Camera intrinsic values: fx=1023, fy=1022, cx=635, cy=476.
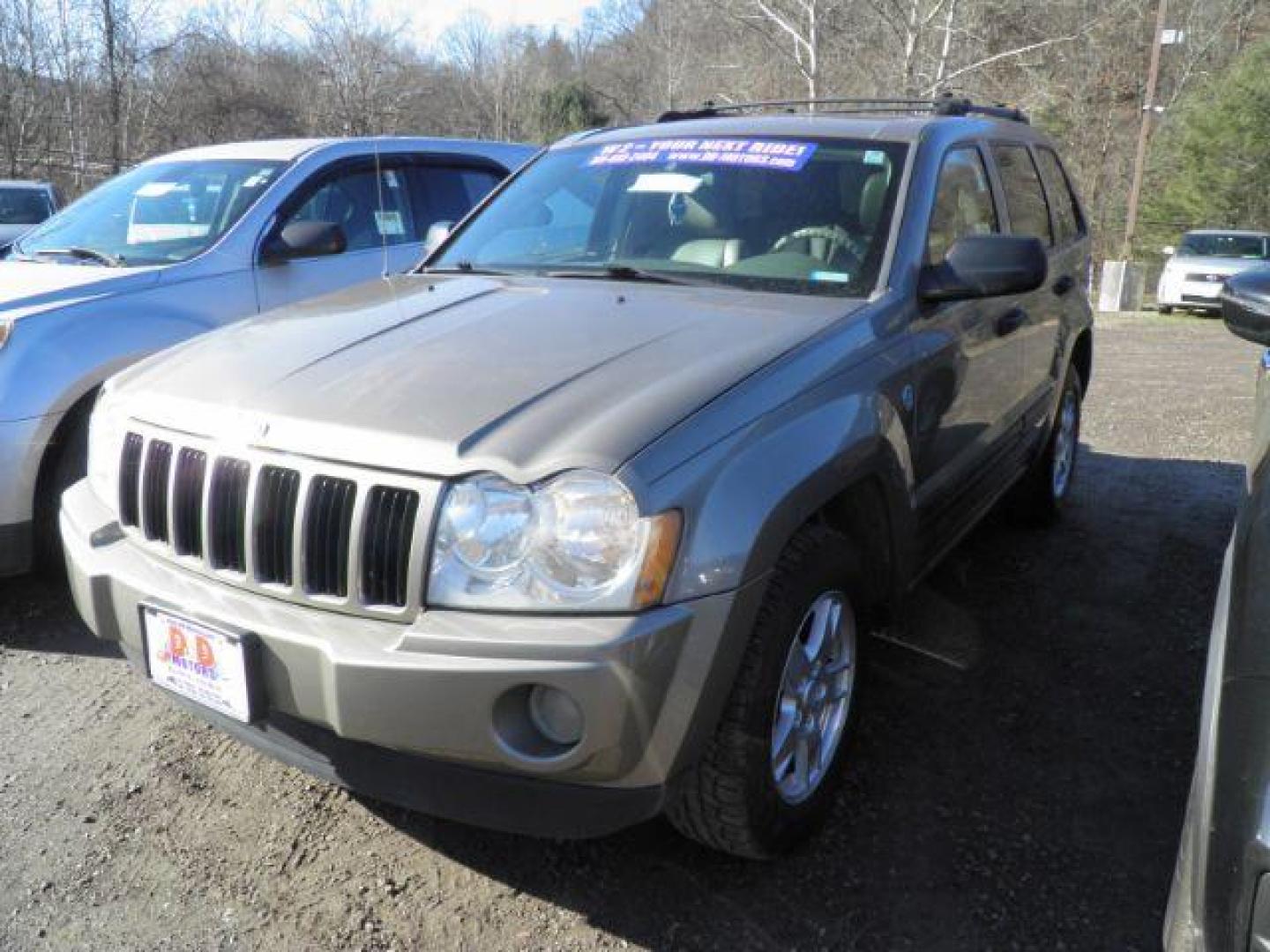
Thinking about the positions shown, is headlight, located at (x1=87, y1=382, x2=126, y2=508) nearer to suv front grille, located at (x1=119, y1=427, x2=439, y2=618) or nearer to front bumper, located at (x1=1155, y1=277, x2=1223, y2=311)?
suv front grille, located at (x1=119, y1=427, x2=439, y2=618)

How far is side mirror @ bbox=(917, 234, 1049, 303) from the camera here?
278 cm

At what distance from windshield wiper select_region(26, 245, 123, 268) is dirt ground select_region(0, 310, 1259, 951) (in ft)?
5.34

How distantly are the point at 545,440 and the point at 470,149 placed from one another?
456 centimetres

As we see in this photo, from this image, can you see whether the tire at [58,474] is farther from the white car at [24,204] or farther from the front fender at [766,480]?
the white car at [24,204]

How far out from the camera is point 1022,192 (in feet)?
13.4

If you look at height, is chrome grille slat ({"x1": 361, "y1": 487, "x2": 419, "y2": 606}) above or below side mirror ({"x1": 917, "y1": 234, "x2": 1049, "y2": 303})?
below

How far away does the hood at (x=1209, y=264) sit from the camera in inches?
647

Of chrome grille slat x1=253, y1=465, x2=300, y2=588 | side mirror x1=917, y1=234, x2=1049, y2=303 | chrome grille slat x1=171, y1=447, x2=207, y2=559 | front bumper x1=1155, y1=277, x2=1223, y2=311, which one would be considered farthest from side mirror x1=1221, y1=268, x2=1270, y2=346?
front bumper x1=1155, y1=277, x2=1223, y2=311

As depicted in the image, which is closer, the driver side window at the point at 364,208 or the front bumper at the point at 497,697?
the front bumper at the point at 497,697

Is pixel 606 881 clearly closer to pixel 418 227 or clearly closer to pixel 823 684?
pixel 823 684

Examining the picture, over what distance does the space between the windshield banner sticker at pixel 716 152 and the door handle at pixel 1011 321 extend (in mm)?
914

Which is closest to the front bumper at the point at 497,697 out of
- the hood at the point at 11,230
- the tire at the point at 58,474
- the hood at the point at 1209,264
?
the tire at the point at 58,474

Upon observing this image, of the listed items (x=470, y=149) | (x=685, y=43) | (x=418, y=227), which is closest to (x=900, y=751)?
(x=418, y=227)

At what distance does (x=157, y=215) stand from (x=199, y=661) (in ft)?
11.4
